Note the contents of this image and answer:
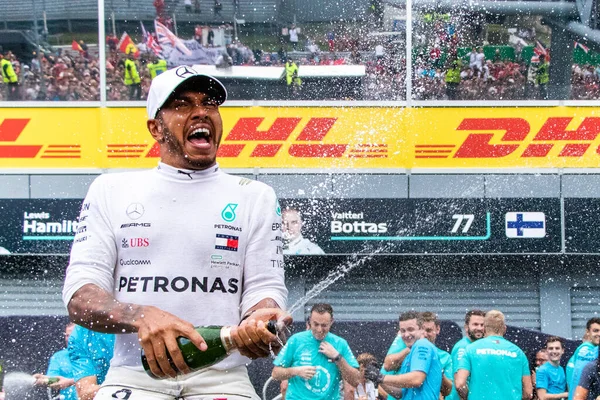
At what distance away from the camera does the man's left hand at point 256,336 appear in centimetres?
278

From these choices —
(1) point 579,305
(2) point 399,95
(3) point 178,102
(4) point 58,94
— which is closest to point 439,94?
(2) point 399,95

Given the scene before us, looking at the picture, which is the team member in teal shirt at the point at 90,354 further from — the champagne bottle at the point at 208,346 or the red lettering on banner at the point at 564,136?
the red lettering on banner at the point at 564,136

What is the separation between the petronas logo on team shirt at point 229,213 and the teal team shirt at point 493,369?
19.6 feet

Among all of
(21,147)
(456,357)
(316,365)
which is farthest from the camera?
(21,147)

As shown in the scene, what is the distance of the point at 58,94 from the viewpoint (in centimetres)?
1491

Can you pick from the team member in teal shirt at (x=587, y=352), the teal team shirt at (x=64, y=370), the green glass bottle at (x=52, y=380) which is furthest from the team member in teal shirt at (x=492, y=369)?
the green glass bottle at (x=52, y=380)

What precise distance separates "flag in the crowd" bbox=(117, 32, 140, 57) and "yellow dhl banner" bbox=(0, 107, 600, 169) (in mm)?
853

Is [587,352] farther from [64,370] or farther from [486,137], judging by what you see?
[486,137]

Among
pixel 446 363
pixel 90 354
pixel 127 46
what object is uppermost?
pixel 127 46

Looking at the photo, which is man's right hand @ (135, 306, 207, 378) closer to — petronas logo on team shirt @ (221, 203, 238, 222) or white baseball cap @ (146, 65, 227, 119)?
petronas logo on team shirt @ (221, 203, 238, 222)

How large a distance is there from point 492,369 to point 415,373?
2.97ft

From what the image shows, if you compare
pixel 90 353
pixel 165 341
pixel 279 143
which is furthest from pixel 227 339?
pixel 279 143

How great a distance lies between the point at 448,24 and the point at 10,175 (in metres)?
6.63

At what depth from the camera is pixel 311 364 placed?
29.2ft
